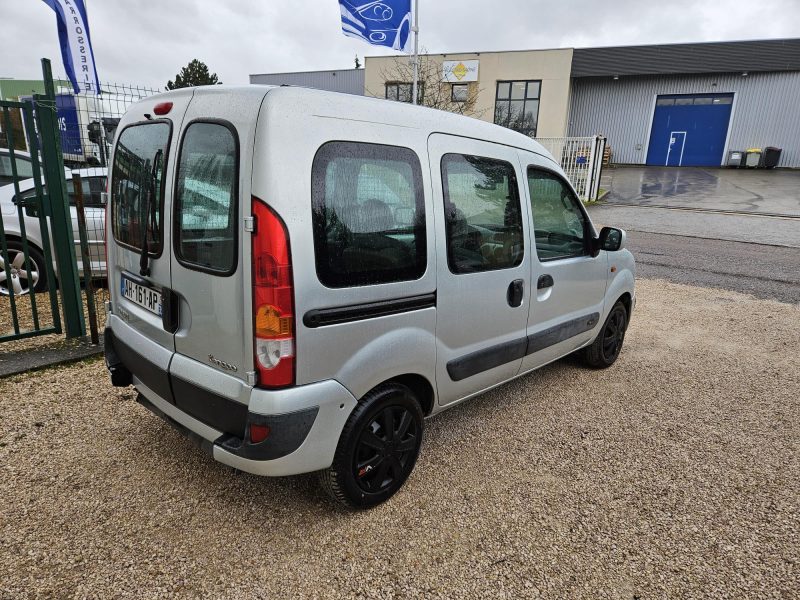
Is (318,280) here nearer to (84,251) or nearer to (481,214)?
(481,214)

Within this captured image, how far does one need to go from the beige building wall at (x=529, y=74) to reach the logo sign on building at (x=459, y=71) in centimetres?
24

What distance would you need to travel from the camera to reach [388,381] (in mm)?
2434

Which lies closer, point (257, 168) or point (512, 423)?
point (257, 168)

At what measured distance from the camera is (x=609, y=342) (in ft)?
14.2

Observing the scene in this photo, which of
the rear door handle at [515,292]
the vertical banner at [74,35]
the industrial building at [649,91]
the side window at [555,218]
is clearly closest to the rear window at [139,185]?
the rear door handle at [515,292]

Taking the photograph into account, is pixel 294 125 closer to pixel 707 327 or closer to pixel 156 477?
pixel 156 477

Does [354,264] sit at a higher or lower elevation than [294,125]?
lower

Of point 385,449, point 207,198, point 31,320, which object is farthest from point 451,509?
point 31,320

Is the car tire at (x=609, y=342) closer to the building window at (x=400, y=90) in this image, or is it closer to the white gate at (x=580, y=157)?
the white gate at (x=580, y=157)

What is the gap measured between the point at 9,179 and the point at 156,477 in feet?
16.4

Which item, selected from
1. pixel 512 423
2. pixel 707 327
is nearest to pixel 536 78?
pixel 707 327

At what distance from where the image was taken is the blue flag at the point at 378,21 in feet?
38.5

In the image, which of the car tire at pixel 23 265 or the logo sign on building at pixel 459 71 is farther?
the logo sign on building at pixel 459 71

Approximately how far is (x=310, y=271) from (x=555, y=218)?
2047 mm
